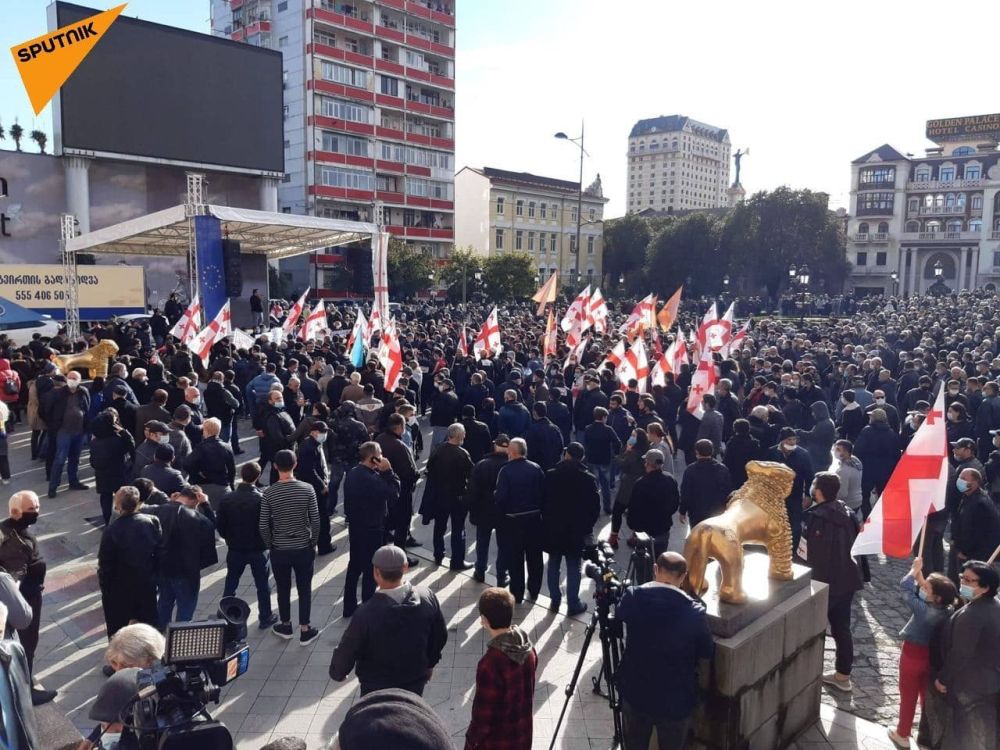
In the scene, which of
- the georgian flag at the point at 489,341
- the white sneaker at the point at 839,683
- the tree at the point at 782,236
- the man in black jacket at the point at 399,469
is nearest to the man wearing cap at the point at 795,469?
the white sneaker at the point at 839,683

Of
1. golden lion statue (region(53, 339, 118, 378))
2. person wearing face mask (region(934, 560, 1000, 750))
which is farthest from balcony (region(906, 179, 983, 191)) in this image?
person wearing face mask (region(934, 560, 1000, 750))

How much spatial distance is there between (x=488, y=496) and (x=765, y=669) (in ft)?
12.2

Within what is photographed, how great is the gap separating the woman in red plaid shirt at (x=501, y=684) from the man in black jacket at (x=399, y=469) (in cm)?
448

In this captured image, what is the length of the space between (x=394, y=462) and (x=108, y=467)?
3634 mm

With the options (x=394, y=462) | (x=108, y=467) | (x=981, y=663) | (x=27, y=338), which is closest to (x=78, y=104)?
(x=27, y=338)

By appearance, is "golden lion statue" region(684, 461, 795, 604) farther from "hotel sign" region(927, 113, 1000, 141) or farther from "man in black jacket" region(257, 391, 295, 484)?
"hotel sign" region(927, 113, 1000, 141)

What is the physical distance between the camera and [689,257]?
6375 centimetres

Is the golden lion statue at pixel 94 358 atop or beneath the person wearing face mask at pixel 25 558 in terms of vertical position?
atop

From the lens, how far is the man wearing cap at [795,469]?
9.02 m

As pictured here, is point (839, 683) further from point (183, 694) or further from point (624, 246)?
point (624, 246)

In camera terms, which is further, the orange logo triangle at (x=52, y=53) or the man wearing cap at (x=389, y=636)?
the orange logo triangle at (x=52, y=53)

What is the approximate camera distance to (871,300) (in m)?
50.0

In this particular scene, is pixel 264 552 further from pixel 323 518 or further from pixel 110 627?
pixel 323 518

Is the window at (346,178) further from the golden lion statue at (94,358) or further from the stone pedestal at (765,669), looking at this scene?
the stone pedestal at (765,669)
